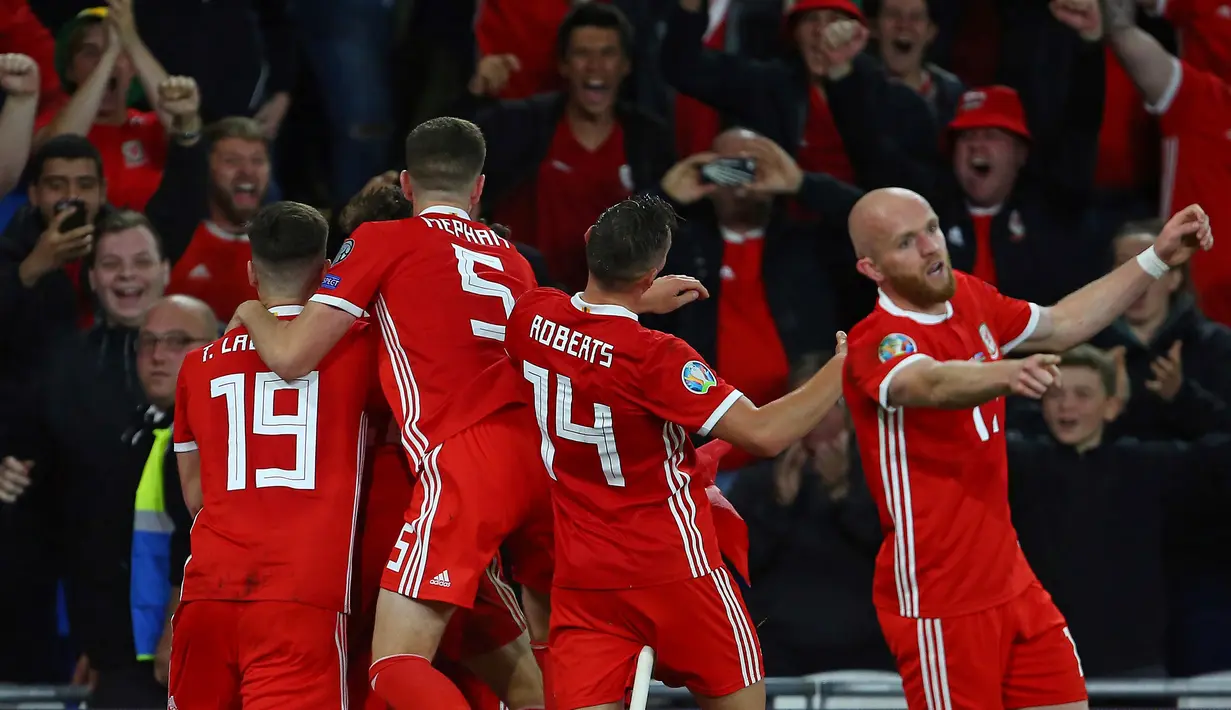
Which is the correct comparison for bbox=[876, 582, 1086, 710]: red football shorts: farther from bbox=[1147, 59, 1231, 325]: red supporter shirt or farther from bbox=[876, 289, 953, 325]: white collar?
bbox=[1147, 59, 1231, 325]: red supporter shirt

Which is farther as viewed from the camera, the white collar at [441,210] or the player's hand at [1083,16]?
the player's hand at [1083,16]

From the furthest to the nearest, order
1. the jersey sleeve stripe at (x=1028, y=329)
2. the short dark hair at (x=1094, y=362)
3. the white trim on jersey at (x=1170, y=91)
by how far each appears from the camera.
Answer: the white trim on jersey at (x=1170, y=91), the short dark hair at (x=1094, y=362), the jersey sleeve stripe at (x=1028, y=329)

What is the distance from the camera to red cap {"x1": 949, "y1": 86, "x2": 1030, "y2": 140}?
7.62 m

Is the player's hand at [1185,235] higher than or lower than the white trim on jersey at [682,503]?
higher

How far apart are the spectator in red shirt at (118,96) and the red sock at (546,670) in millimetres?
3576

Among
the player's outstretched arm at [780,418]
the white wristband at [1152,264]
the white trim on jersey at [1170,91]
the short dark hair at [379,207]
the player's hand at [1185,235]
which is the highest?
the white trim on jersey at [1170,91]

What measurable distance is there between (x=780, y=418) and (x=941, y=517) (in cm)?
58

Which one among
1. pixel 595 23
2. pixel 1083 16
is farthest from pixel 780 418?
pixel 1083 16

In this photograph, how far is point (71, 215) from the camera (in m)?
7.11

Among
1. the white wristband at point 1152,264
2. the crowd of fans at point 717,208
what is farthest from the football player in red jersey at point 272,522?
the white wristband at point 1152,264

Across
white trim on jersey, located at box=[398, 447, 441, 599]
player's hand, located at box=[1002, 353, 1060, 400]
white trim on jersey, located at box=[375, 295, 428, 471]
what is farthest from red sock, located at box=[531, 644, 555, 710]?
player's hand, located at box=[1002, 353, 1060, 400]

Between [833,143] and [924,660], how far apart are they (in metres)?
3.73

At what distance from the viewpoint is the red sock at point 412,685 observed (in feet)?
14.8

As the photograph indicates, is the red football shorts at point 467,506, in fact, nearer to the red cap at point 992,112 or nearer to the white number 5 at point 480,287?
the white number 5 at point 480,287
